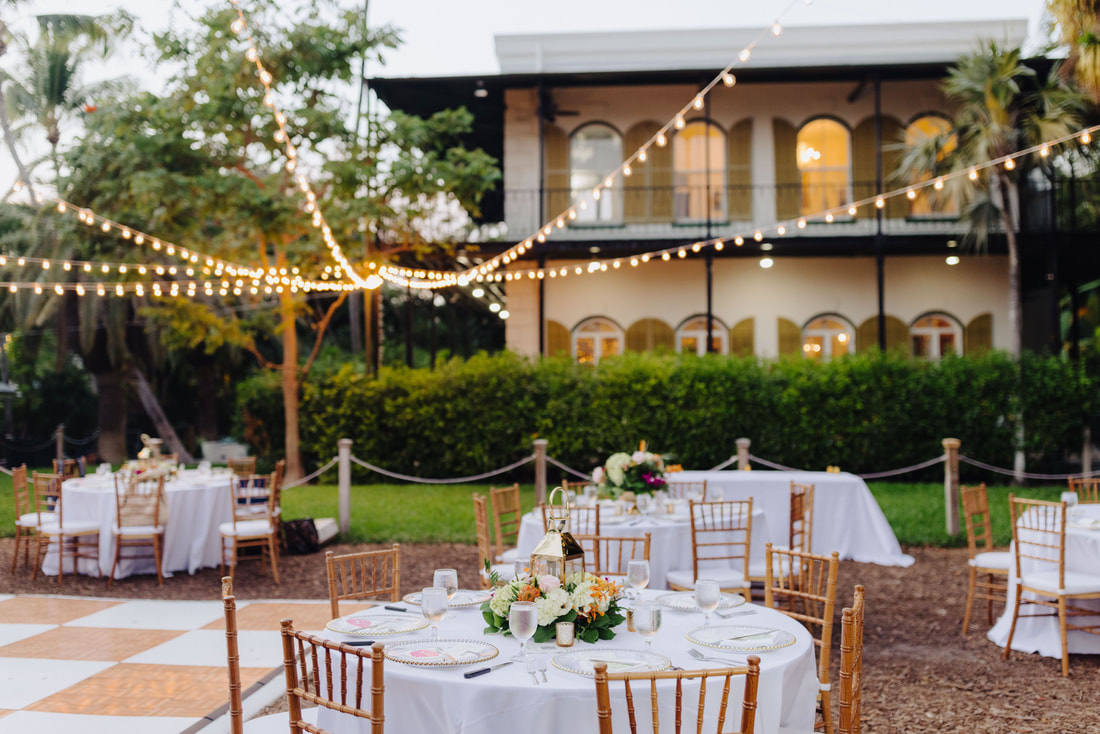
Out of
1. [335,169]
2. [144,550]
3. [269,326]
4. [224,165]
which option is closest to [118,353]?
[269,326]

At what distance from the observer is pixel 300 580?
24.6 ft

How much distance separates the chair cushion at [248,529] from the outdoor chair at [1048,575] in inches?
226

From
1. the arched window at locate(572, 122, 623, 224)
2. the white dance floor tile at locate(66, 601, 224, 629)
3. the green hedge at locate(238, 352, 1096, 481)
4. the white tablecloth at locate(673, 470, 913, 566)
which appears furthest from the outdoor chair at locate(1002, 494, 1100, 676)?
the arched window at locate(572, 122, 623, 224)

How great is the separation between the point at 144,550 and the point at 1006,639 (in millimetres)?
6918

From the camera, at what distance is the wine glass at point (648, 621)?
294cm

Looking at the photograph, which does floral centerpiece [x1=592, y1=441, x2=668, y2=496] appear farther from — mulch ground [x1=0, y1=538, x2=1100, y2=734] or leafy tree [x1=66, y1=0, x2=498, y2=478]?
leafy tree [x1=66, y1=0, x2=498, y2=478]

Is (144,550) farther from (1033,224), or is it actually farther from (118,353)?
(1033,224)

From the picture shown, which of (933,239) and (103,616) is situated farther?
(933,239)

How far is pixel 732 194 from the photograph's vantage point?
616 inches

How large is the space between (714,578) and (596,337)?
10579mm

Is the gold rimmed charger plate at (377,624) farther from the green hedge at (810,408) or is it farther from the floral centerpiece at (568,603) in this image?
the green hedge at (810,408)

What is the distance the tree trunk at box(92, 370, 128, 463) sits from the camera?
18.3m

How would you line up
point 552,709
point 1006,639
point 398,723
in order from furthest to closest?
point 1006,639
point 398,723
point 552,709

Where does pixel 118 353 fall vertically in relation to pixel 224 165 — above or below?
below
